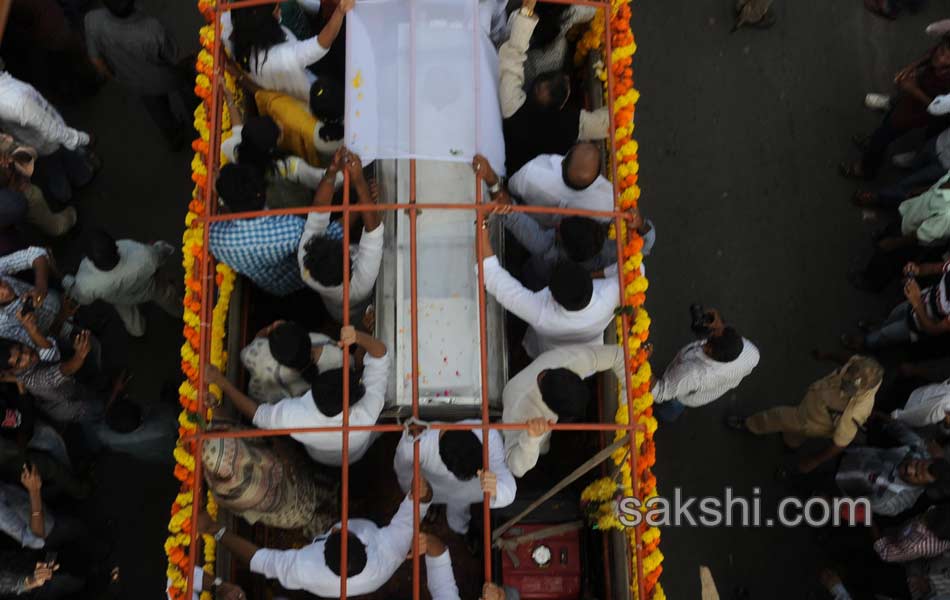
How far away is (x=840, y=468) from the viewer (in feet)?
14.4

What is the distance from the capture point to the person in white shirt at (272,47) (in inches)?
149

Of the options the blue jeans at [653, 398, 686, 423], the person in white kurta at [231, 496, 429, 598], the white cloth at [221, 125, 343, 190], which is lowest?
the person in white kurta at [231, 496, 429, 598]

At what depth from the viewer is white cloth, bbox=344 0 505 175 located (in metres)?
3.52

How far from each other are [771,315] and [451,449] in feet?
10.9

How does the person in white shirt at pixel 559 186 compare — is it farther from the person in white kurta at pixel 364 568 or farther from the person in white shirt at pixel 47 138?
the person in white shirt at pixel 47 138

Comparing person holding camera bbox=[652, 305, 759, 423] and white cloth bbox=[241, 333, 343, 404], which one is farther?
person holding camera bbox=[652, 305, 759, 423]

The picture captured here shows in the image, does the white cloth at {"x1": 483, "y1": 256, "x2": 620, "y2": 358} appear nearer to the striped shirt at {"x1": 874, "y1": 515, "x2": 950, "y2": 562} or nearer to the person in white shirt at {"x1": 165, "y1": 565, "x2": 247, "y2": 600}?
the person in white shirt at {"x1": 165, "y1": 565, "x2": 247, "y2": 600}

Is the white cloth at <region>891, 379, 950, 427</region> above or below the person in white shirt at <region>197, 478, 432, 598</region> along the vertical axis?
above

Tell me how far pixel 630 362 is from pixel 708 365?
0.77 m

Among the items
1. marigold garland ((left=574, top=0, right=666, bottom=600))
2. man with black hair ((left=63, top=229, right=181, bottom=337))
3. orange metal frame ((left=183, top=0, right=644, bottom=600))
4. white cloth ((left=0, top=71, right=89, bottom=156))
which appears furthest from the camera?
white cloth ((left=0, top=71, right=89, bottom=156))

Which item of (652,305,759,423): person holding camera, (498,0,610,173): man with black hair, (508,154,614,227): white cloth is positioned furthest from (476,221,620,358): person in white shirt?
(498,0,610,173): man with black hair

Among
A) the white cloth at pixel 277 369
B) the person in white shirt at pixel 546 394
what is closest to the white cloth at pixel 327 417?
the white cloth at pixel 277 369

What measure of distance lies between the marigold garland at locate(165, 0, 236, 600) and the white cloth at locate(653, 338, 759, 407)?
2.62 metres

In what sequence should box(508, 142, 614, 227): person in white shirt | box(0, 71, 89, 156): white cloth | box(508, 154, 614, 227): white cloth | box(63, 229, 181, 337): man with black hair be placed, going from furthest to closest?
box(0, 71, 89, 156): white cloth
box(63, 229, 181, 337): man with black hair
box(508, 154, 614, 227): white cloth
box(508, 142, 614, 227): person in white shirt
